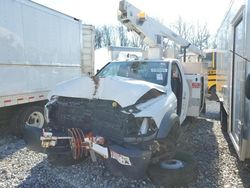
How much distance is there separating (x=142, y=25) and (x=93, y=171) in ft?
14.9

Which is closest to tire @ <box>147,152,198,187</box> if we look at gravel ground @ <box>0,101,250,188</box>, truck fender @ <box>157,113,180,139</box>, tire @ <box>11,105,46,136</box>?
gravel ground @ <box>0,101,250,188</box>

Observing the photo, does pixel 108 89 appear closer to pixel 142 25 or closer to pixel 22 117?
pixel 22 117

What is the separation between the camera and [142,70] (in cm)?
575

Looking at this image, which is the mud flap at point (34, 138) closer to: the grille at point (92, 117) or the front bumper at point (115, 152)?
the front bumper at point (115, 152)

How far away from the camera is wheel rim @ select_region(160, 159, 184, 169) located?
412cm

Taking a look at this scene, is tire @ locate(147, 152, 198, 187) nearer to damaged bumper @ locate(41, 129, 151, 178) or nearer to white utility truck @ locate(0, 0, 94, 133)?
damaged bumper @ locate(41, 129, 151, 178)

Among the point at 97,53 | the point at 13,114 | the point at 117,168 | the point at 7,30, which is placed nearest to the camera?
the point at 117,168

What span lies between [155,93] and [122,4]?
3.67m

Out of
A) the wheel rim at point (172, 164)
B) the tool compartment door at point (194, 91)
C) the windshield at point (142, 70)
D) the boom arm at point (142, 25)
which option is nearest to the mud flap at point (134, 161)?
the wheel rim at point (172, 164)

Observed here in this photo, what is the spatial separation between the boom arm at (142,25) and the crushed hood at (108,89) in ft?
11.6

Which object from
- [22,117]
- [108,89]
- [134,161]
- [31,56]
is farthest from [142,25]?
[134,161]

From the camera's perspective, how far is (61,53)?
8.21 m

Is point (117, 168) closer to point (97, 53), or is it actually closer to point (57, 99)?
point (57, 99)

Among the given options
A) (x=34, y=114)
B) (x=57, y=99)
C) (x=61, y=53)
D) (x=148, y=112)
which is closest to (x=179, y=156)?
(x=148, y=112)
